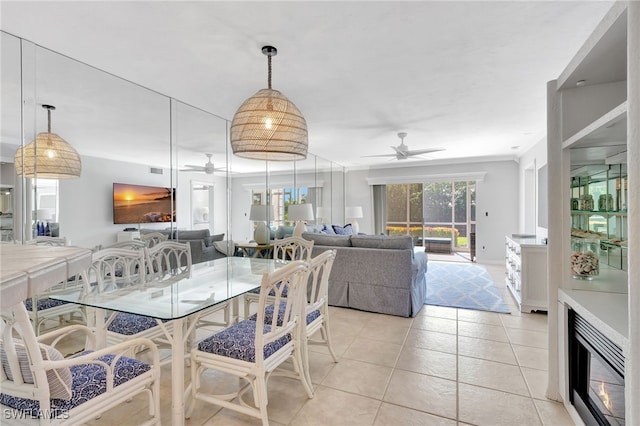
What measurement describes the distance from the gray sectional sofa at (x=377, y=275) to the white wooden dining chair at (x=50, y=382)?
2717mm

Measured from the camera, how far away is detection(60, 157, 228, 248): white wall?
107 inches

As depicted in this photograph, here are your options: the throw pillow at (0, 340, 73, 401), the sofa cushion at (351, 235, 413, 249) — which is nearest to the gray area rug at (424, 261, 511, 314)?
the sofa cushion at (351, 235, 413, 249)

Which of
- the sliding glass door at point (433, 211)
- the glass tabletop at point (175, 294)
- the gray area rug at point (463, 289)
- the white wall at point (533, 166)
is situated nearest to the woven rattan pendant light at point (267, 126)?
the glass tabletop at point (175, 294)

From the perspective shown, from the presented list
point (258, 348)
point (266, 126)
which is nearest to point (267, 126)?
point (266, 126)

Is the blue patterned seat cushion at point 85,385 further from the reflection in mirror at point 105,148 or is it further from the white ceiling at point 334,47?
the white ceiling at point 334,47

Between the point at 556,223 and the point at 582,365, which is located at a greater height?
the point at 556,223

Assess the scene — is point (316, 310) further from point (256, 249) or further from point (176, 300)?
point (256, 249)

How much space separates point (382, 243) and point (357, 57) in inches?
83.3

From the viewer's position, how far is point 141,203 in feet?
11.3

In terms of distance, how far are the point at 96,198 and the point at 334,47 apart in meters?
2.59

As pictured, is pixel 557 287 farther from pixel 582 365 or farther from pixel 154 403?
pixel 154 403

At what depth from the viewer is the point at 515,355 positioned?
2.63m

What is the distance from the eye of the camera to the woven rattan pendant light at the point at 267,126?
2.06 m

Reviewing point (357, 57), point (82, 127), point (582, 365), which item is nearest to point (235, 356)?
point (582, 365)
